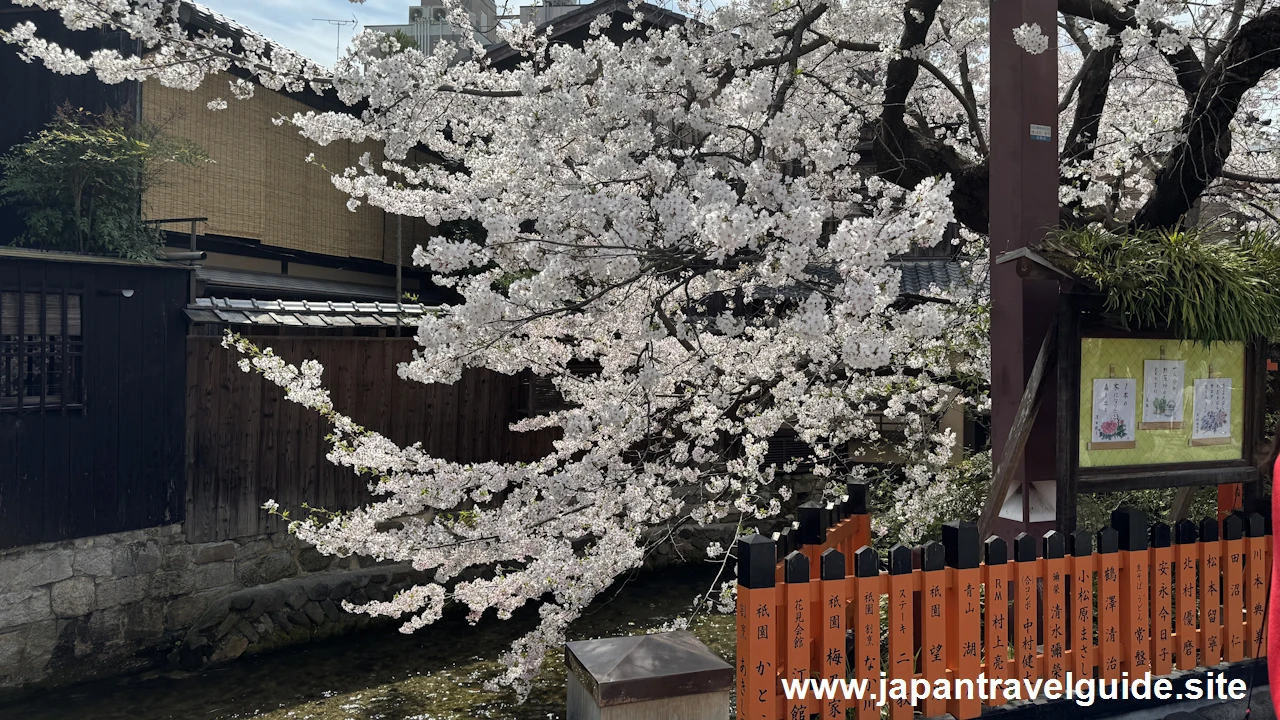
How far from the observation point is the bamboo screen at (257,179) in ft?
37.6

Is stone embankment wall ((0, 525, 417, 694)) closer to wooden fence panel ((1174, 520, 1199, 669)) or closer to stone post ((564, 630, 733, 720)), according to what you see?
stone post ((564, 630, 733, 720))

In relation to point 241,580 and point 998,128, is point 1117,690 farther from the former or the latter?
point 241,580

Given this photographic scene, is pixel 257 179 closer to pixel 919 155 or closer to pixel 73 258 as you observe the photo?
pixel 73 258

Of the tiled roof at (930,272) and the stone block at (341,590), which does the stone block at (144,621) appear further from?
the tiled roof at (930,272)

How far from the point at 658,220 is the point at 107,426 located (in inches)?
276

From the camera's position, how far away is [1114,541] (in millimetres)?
4430

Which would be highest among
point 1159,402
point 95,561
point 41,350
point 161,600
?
point 41,350

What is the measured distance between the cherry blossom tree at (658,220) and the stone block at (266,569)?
3952mm

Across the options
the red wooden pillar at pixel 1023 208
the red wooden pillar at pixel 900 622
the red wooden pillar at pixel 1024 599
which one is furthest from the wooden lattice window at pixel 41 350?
the red wooden pillar at pixel 1024 599

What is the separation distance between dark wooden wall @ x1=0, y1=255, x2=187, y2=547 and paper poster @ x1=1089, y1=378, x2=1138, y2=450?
8.91m

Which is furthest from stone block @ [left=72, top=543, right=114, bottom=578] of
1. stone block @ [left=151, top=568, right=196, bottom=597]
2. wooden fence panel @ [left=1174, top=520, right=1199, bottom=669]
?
wooden fence panel @ [left=1174, top=520, right=1199, bottom=669]

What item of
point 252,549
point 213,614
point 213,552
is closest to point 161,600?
point 213,614

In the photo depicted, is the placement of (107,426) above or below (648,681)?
above

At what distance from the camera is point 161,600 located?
9.03 meters
